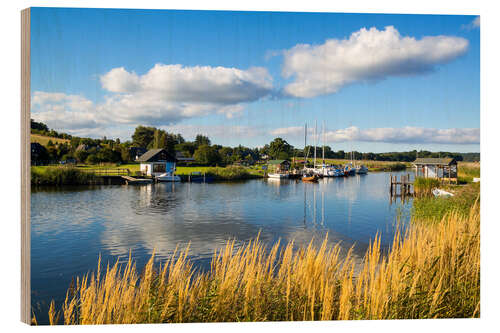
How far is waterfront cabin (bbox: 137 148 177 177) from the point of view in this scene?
9227 millimetres

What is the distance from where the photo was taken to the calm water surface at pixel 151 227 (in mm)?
5523

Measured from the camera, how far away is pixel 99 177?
37.6 feet

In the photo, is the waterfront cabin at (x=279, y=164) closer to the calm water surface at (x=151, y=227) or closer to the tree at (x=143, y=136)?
→ the calm water surface at (x=151, y=227)

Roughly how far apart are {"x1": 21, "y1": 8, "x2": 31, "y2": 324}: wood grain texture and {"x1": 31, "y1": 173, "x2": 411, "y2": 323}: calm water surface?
809 millimetres

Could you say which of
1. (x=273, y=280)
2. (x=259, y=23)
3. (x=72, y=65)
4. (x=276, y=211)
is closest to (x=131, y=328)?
(x=273, y=280)

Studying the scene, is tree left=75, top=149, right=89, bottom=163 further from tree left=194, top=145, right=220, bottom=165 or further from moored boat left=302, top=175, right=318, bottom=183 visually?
moored boat left=302, top=175, right=318, bottom=183

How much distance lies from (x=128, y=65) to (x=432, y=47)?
15.2 feet

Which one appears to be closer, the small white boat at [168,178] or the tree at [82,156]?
the tree at [82,156]

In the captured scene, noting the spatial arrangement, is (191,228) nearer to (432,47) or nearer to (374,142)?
(374,142)

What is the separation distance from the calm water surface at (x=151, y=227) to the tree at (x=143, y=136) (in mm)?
1968

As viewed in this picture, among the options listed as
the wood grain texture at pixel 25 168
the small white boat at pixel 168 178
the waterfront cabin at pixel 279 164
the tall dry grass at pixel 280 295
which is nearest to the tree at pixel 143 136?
the wood grain texture at pixel 25 168

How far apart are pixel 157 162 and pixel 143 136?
5.66 metres
